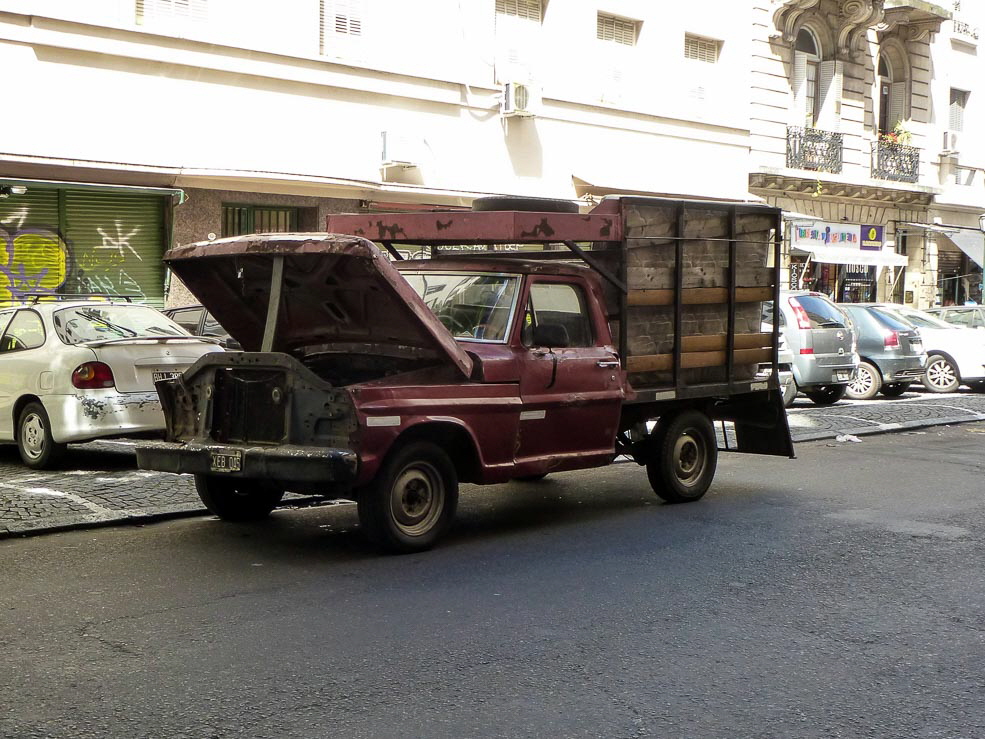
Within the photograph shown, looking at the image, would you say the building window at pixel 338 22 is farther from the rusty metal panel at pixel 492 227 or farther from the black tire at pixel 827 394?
the rusty metal panel at pixel 492 227

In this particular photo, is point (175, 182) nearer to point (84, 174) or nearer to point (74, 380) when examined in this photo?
point (84, 174)

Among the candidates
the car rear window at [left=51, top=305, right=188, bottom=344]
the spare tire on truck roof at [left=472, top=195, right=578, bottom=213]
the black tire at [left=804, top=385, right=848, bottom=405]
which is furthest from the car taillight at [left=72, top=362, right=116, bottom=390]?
the black tire at [left=804, top=385, right=848, bottom=405]

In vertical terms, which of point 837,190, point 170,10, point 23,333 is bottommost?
point 23,333

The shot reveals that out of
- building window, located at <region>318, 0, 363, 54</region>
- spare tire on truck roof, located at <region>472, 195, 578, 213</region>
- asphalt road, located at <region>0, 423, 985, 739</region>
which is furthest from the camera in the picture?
building window, located at <region>318, 0, 363, 54</region>

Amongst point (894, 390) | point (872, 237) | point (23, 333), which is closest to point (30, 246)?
point (23, 333)

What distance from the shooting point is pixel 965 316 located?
21.8 metres

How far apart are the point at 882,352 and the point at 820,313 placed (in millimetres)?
2004

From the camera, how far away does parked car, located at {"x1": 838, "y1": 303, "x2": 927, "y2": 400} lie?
1870 centimetres

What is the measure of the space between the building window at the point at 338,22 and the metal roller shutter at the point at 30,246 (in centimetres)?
520

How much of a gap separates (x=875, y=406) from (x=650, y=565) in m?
11.4

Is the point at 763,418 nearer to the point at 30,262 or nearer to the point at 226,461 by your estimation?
the point at 226,461

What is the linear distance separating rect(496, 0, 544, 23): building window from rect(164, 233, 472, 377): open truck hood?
14.8 m

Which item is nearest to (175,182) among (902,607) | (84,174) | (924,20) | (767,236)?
(84,174)

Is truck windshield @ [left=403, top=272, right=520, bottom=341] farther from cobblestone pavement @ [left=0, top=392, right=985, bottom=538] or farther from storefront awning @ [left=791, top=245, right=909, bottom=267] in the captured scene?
storefront awning @ [left=791, top=245, right=909, bottom=267]
